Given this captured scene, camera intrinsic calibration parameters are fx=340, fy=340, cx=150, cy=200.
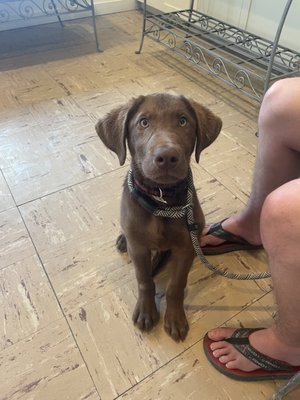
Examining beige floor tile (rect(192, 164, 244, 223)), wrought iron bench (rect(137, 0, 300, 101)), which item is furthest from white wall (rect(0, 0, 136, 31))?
beige floor tile (rect(192, 164, 244, 223))

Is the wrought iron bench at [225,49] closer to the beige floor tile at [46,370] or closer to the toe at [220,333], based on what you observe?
the toe at [220,333]

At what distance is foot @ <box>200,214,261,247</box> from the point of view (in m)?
1.29

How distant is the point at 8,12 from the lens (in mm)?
3080

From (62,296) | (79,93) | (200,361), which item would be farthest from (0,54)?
(200,361)

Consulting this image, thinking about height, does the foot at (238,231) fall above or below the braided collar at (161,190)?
below

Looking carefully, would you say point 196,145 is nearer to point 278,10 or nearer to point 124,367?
point 124,367

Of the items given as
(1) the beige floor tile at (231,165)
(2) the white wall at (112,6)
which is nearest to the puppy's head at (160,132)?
(1) the beige floor tile at (231,165)

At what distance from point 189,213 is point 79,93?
160 centimetres

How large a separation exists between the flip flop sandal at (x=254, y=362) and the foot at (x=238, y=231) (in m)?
0.38

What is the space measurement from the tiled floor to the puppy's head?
0.51 m

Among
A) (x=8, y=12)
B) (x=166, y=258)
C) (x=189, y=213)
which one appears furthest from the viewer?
(x=8, y=12)

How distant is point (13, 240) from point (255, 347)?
0.97 m

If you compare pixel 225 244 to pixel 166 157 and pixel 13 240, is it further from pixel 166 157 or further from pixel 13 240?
pixel 13 240

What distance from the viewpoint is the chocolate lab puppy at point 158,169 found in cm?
88
